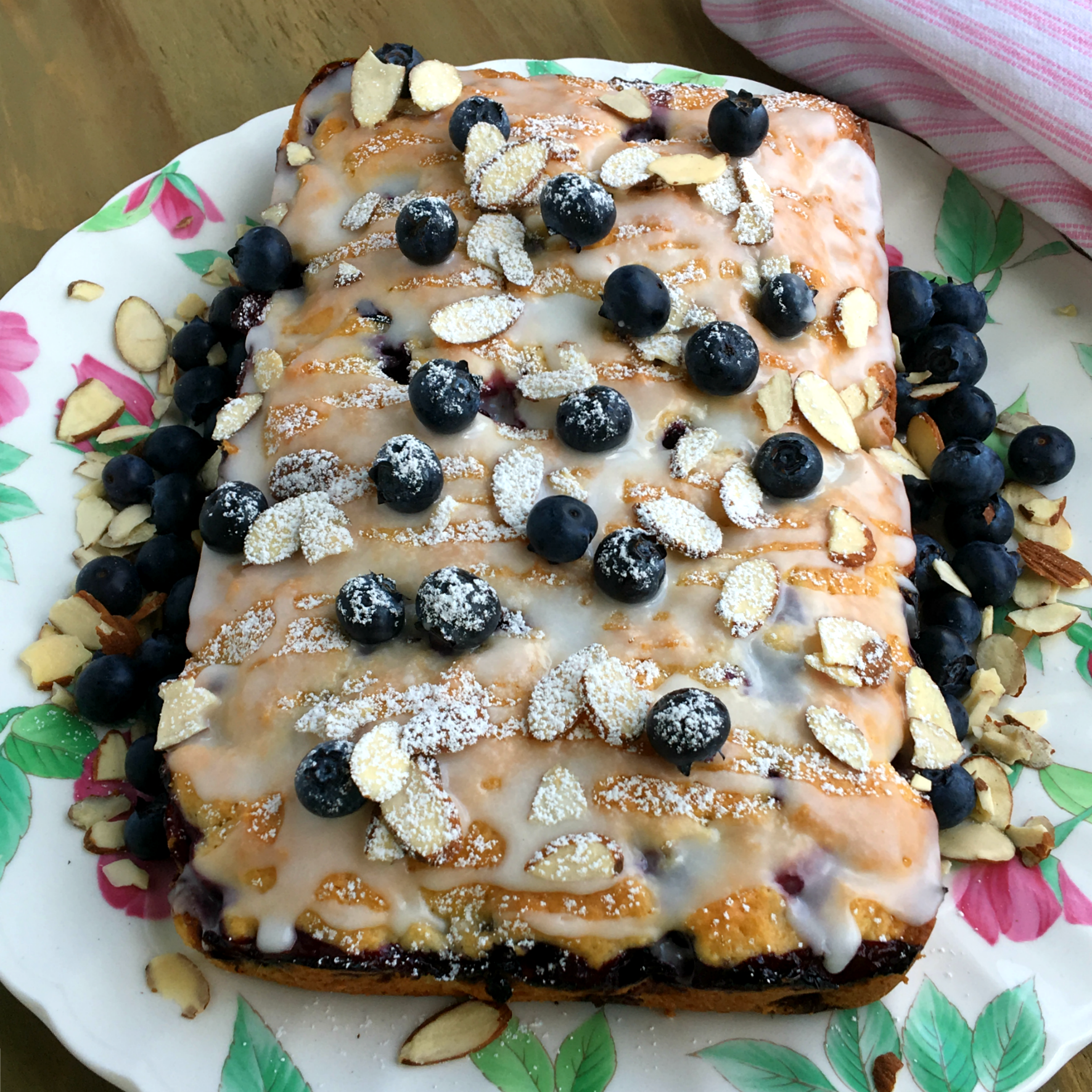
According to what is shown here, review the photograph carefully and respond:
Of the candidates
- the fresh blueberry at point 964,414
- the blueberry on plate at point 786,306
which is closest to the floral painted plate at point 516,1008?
the fresh blueberry at point 964,414

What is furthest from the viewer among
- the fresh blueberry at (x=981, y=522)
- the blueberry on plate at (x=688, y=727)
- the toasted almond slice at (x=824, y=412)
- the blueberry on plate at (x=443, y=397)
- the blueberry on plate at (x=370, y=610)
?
the fresh blueberry at (x=981, y=522)

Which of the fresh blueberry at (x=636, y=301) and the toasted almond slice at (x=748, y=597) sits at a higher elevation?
the fresh blueberry at (x=636, y=301)

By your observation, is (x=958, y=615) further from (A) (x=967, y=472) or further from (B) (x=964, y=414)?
(B) (x=964, y=414)

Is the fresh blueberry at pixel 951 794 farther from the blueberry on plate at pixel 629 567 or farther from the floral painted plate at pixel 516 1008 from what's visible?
the blueberry on plate at pixel 629 567

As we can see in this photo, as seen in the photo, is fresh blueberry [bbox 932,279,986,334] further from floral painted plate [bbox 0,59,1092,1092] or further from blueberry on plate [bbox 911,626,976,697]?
blueberry on plate [bbox 911,626,976,697]

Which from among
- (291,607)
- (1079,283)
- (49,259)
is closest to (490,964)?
(291,607)
